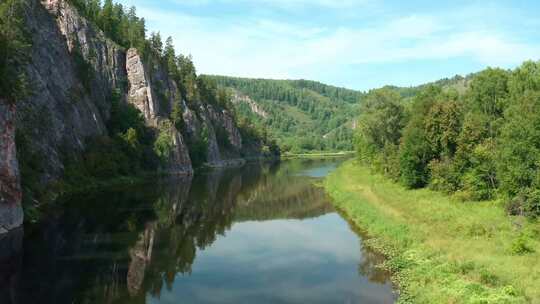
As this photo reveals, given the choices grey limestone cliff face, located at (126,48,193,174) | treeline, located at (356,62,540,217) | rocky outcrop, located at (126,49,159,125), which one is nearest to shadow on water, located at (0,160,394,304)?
treeline, located at (356,62,540,217)

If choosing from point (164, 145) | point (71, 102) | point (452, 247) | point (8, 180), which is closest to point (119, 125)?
point (164, 145)

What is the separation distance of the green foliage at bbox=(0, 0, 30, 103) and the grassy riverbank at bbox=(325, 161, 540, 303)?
3457 centimetres

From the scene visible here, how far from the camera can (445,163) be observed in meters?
54.1

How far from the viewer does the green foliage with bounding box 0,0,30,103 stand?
42.5 m

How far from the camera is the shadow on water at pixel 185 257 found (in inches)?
1001

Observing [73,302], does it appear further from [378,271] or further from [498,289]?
[498,289]

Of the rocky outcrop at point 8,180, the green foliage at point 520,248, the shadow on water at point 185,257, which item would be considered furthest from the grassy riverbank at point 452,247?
the rocky outcrop at point 8,180

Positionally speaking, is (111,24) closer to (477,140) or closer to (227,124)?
(227,124)

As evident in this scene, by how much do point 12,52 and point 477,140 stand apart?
5021 cm

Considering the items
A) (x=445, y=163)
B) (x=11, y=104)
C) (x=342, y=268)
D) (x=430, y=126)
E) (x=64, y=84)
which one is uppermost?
(x=64, y=84)


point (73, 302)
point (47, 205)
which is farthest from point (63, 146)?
point (73, 302)

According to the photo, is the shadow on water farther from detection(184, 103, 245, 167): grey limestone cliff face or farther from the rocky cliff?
detection(184, 103, 245, 167): grey limestone cliff face

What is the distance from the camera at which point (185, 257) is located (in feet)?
110

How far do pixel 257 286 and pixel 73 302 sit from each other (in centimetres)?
979
